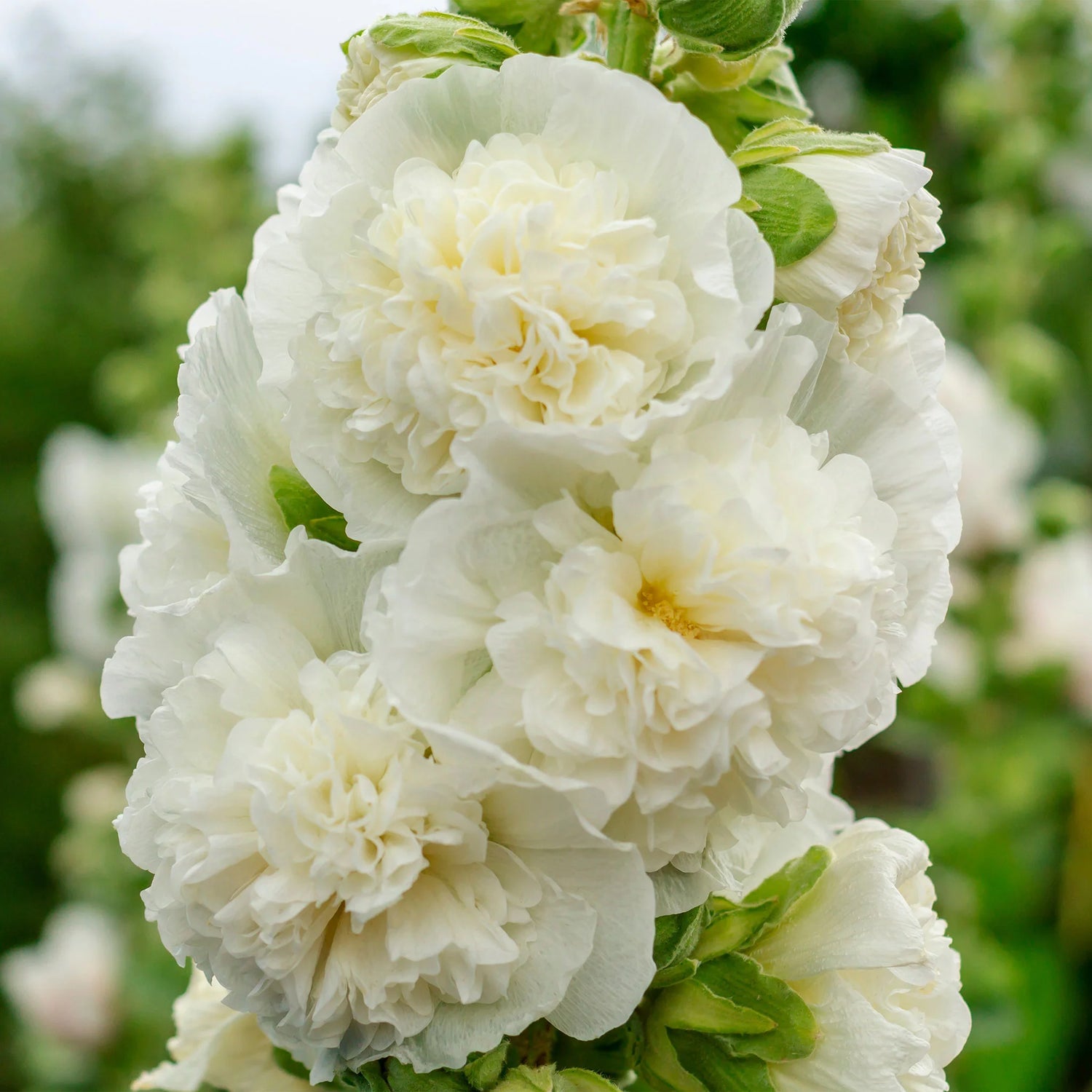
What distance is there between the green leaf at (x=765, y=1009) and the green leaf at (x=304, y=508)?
0.30m

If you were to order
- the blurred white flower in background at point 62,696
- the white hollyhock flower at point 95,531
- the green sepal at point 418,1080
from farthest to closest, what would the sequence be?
the blurred white flower in background at point 62,696 → the white hollyhock flower at point 95,531 → the green sepal at point 418,1080

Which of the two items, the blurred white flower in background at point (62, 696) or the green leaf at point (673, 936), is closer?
the green leaf at point (673, 936)

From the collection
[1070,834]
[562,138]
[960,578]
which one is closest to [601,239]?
[562,138]

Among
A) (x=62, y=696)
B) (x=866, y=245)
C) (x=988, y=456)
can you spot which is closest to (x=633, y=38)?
(x=866, y=245)

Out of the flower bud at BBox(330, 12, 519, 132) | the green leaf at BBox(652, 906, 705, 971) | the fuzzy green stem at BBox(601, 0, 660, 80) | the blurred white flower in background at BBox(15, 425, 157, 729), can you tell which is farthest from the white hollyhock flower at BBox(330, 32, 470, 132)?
the blurred white flower in background at BBox(15, 425, 157, 729)

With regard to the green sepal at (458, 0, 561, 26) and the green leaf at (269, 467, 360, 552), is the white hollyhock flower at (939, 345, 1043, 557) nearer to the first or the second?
the green sepal at (458, 0, 561, 26)

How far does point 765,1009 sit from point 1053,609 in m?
1.69

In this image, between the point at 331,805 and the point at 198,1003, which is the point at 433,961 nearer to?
the point at 331,805

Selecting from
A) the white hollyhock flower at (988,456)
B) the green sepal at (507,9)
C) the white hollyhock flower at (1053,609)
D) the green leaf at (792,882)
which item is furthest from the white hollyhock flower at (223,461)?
the white hollyhock flower at (1053,609)

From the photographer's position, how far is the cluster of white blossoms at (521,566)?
1.68ft

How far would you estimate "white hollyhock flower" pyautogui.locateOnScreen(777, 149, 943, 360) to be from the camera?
1.94 ft

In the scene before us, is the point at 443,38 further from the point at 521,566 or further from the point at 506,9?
the point at 521,566

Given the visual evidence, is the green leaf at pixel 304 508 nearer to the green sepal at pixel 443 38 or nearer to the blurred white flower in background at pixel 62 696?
the green sepal at pixel 443 38

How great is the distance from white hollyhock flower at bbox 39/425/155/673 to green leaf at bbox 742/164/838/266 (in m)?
1.88
